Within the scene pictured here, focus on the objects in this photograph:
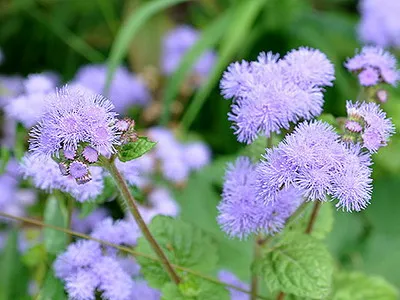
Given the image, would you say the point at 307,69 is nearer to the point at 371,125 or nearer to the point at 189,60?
the point at 371,125

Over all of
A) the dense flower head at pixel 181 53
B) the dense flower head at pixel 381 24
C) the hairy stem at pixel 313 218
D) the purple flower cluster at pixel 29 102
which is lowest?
the hairy stem at pixel 313 218

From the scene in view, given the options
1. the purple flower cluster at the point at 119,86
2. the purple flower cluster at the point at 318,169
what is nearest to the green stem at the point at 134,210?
the purple flower cluster at the point at 318,169

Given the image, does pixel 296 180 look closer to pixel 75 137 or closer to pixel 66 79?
pixel 75 137

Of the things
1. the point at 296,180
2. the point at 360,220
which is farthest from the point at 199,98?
the point at 296,180

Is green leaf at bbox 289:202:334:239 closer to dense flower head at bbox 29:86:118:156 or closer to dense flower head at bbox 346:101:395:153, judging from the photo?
dense flower head at bbox 346:101:395:153

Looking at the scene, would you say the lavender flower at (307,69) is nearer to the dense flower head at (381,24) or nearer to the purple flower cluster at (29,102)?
the purple flower cluster at (29,102)
